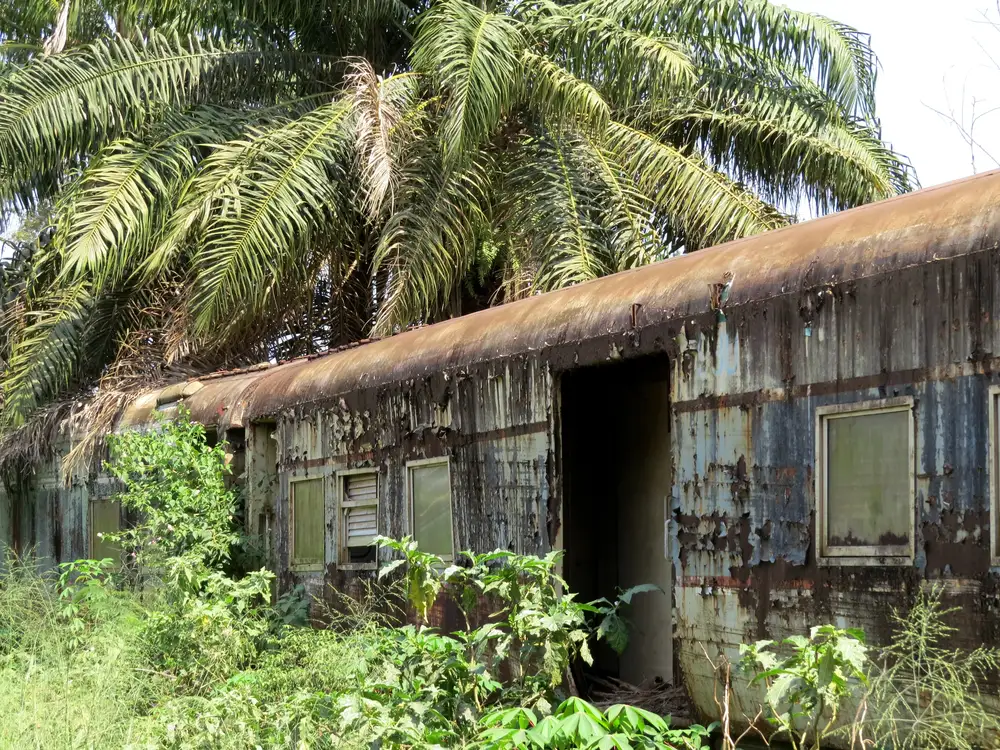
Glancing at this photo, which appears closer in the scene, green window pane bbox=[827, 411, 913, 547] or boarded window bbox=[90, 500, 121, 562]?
green window pane bbox=[827, 411, 913, 547]

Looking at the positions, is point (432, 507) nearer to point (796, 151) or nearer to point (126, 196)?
point (126, 196)

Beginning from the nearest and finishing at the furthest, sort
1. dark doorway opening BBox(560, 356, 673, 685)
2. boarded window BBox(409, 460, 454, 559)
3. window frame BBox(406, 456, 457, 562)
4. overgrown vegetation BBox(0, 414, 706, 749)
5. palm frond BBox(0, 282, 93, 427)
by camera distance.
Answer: overgrown vegetation BBox(0, 414, 706, 749) < dark doorway opening BBox(560, 356, 673, 685) < window frame BBox(406, 456, 457, 562) < boarded window BBox(409, 460, 454, 559) < palm frond BBox(0, 282, 93, 427)

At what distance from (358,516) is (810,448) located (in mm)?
4589

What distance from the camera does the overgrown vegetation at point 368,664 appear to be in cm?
518

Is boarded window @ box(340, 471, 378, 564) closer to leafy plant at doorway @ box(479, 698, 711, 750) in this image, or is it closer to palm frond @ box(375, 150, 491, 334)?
palm frond @ box(375, 150, 491, 334)

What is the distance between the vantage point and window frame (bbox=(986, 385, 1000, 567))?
4.93 m

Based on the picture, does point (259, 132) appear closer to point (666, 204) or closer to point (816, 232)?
point (666, 204)

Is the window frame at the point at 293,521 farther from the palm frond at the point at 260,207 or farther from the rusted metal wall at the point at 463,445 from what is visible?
the palm frond at the point at 260,207

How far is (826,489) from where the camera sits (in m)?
5.77

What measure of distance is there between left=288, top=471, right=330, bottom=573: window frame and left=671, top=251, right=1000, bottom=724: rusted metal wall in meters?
4.12

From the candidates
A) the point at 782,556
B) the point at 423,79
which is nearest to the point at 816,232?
the point at 782,556

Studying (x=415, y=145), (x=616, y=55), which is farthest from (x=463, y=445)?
(x=415, y=145)

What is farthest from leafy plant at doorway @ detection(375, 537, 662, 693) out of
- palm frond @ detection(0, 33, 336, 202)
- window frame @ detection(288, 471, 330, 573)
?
palm frond @ detection(0, 33, 336, 202)

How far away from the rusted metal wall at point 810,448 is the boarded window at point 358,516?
337 centimetres
